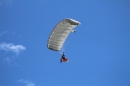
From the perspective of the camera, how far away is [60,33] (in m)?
52.8

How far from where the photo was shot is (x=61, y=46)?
55000 mm

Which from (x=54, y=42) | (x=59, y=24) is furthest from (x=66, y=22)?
(x=54, y=42)

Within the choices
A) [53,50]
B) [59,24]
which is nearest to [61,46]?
[53,50]

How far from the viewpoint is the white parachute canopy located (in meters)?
49.9

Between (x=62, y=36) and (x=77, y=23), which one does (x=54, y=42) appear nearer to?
(x=62, y=36)

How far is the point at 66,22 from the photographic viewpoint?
49.9 metres

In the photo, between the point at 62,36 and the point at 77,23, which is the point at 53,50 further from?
the point at 77,23

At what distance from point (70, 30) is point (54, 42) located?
294 centimetres

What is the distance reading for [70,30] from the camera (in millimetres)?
52688

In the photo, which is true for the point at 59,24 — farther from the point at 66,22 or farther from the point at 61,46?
the point at 61,46

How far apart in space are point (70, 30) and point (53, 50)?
4137 mm

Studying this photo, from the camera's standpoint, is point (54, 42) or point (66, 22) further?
point (54, 42)

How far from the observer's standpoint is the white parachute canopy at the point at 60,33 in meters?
49.9

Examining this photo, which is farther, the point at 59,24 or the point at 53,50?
the point at 53,50
